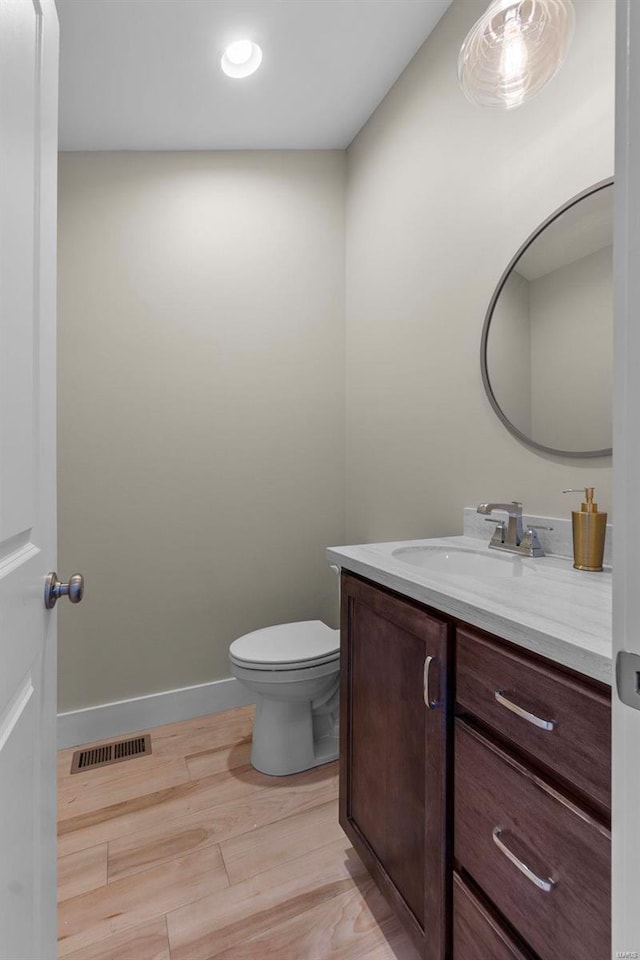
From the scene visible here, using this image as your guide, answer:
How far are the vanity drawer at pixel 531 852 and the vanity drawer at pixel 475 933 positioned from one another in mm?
30

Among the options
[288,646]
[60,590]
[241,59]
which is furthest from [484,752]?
[241,59]

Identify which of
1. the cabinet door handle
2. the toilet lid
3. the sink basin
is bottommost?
the toilet lid

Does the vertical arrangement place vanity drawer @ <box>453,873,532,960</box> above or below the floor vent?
above

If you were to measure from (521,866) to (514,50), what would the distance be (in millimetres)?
1729

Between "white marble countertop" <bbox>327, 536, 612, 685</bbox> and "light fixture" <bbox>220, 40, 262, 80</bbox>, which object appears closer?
"white marble countertop" <bbox>327, 536, 612, 685</bbox>

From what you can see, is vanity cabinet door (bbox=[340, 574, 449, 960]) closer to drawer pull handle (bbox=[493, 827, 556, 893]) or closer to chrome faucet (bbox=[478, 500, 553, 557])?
drawer pull handle (bbox=[493, 827, 556, 893])

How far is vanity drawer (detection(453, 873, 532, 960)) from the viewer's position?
2.52 ft

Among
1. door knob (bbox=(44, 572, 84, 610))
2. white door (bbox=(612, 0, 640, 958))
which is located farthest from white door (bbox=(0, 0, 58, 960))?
white door (bbox=(612, 0, 640, 958))

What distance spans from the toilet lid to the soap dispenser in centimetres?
95

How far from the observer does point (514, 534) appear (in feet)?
4.41

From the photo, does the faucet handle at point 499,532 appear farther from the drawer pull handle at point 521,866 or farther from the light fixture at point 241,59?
the light fixture at point 241,59

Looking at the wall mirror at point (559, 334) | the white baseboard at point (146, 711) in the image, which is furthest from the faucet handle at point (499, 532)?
the white baseboard at point (146, 711)

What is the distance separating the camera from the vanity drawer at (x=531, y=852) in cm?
62

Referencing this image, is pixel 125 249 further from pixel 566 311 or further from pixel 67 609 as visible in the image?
pixel 566 311
